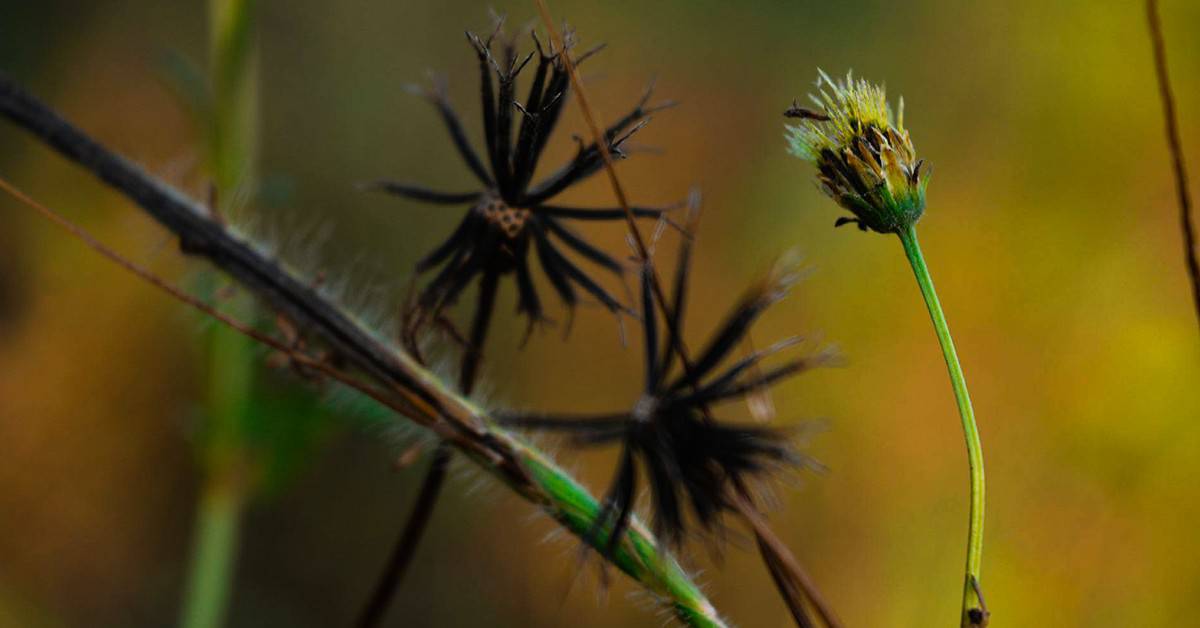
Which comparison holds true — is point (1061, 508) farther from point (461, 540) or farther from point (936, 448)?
point (461, 540)

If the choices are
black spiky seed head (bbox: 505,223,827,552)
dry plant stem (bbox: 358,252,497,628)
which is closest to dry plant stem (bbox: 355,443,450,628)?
dry plant stem (bbox: 358,252,497,628)

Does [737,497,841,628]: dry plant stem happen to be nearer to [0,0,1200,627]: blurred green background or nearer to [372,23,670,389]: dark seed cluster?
[372,23,670,389]: dark seed cluster

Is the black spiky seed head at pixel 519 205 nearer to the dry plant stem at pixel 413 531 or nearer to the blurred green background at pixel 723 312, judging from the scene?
the dry plant stem at pixel 413 531

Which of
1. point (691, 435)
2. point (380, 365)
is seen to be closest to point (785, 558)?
point (691, 435)

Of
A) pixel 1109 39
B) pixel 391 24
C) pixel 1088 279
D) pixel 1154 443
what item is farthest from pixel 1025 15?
pixel 391 24

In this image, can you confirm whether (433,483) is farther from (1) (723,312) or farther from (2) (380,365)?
(1) (723,312)

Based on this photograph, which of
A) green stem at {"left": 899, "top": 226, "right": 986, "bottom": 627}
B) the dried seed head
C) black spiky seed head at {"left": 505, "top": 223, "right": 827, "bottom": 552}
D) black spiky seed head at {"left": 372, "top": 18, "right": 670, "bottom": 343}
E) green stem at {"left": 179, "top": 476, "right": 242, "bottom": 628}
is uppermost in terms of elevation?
green stem at {"left": 179, "top": 476, "right": 242, "bottom": 628}
